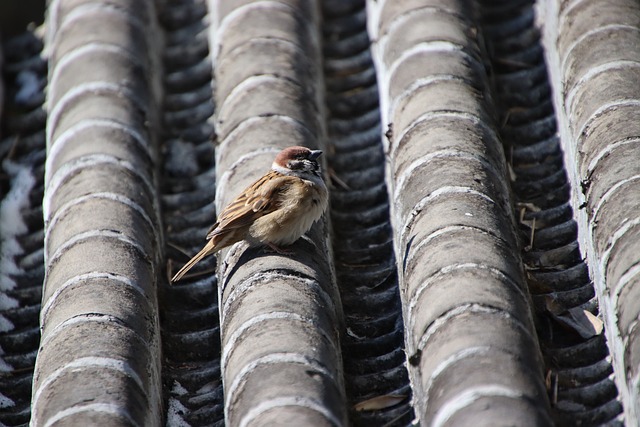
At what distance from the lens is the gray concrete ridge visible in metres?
3.70

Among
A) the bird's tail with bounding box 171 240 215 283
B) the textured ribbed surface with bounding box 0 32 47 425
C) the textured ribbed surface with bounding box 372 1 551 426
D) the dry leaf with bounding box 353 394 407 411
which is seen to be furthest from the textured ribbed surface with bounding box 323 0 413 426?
the textured ribbed surface with bounding box 0 32 47 425

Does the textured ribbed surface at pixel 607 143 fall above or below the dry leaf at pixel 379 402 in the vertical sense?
above

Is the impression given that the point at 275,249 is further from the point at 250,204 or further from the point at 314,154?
the point at 314,154

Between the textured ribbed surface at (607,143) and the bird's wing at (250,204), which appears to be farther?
the bird's wing at (250,204)

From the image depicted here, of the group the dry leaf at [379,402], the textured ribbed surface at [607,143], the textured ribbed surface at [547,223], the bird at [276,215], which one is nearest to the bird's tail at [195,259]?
the bird at [276,215]

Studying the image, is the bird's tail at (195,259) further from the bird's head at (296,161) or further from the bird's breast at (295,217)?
the bird's head at (296,161)

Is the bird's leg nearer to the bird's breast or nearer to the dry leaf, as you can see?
the bird's breast

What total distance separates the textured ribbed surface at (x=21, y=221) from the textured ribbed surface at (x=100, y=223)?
0.37m

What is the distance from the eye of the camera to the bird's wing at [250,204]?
472 cm

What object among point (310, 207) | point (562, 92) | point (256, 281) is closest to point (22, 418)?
point (256, 281)

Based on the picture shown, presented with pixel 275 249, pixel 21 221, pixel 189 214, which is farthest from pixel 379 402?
pixel 21 221

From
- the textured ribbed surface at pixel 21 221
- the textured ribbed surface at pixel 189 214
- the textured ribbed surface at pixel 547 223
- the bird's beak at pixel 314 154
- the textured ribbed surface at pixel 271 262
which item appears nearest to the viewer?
the textured ribbed surface at pixel 271 262

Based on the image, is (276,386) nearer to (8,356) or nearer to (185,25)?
(8,356)

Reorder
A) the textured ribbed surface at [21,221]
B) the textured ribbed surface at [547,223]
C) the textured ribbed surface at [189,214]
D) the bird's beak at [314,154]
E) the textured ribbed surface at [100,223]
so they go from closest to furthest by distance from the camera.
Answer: the textured ribbed surface at [547,223]
the textured ribbed surface at [100,223]
the textured ribbed surface at [189,214]
the textured ribbed surface at [21,221]
the bird's beak at [314,154]
